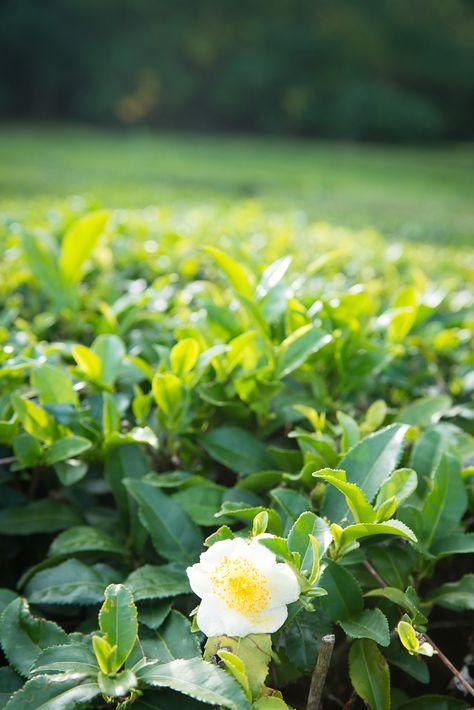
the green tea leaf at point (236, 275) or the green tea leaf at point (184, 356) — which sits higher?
the green tea leaf at point (236, 275)

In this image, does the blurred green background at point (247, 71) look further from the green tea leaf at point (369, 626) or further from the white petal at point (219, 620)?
the white petal at point (219, 620)

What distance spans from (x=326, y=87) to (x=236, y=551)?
25.4 metres

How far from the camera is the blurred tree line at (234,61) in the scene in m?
24.0

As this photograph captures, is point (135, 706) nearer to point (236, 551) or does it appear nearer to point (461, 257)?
point (236, 551)

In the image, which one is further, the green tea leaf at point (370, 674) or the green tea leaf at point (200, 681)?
the green tea leaf at point (370, 674)

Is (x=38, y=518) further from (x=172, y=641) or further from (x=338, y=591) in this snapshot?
(x=338, y=591)

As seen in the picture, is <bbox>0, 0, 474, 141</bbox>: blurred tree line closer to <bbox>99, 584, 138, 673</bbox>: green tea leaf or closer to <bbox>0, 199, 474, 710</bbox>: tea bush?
<bbox>0, 199, 474, 710</bbox>: tea bush

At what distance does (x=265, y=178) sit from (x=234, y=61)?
49.9ft

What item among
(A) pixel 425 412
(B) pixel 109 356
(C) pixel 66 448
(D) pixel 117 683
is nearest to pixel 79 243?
(B) pixel 109 356

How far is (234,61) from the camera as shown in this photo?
24.9 meters

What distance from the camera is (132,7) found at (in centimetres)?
2484

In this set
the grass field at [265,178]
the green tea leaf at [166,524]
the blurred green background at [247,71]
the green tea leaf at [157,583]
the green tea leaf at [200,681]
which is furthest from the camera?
the blurred green background at [247,71]

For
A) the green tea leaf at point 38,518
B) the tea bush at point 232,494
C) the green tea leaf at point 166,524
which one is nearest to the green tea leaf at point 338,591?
the tea bush at point 232,494

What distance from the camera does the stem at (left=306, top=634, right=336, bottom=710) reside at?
2.53 ft
